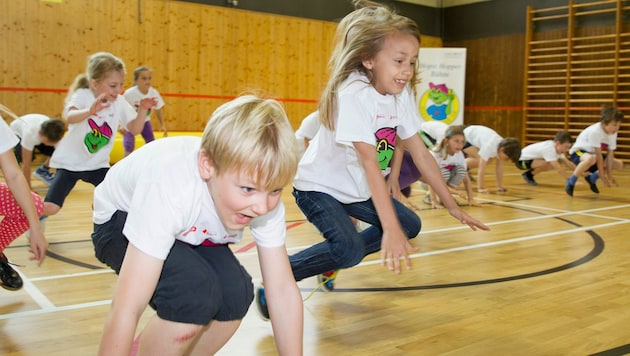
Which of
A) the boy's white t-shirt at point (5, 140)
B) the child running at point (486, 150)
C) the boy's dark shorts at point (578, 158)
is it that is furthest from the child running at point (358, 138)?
the boy's dark shorts at point (578, 158)

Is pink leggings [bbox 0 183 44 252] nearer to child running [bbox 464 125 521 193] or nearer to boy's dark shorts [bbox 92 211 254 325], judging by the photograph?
boy's dark shorts [bbox 92 211 254 325]

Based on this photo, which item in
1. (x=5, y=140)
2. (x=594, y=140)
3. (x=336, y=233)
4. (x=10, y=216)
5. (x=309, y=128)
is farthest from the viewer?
(x=594, y=140)

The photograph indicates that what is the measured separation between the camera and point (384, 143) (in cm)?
250

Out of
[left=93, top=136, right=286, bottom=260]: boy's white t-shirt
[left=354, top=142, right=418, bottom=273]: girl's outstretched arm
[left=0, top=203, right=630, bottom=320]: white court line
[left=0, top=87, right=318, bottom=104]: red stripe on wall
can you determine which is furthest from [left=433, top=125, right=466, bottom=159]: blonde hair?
[left=93, top=136, right=286, bottom=260]: boy's white t-shirt

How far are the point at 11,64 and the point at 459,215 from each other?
27.6ft

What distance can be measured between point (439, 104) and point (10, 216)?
10119 mm

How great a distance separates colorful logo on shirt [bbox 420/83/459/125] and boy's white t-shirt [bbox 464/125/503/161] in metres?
4.74

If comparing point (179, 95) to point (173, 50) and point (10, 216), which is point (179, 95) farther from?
point (10, 216)

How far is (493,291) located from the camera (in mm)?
2887

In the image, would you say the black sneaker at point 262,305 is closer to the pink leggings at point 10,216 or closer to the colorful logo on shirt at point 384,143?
the colorful logo on shirt at point 384,143

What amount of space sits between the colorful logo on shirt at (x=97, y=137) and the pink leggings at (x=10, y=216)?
106cm

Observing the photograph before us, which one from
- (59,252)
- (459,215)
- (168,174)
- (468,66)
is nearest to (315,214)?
(459,215)

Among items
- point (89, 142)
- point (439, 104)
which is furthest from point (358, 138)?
point (439, 104)

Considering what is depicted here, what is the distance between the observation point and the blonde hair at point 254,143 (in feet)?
4.20
